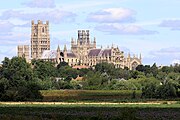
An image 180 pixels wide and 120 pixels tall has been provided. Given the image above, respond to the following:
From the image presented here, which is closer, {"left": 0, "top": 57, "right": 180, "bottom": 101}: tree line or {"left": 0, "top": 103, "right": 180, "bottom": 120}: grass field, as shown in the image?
{"left": 0, "top": 103, "right": 180, "bottom": 120}: grass field

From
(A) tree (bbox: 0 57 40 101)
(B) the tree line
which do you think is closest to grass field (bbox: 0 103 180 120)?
(A) tree (bbox: 0 57 40 101)

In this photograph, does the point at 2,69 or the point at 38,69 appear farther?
the point at 38,69

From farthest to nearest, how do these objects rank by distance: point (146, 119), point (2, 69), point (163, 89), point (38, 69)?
point (38, 69), point (2, 69), point (163, 89), point (146, 119)

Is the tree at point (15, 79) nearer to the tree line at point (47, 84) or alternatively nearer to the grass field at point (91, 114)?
the tree line at point (47, 84)

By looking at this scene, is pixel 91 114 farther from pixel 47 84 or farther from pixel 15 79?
pixel 47 84

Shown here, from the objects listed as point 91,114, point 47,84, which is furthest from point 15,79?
point 91,114

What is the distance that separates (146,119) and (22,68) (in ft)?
335

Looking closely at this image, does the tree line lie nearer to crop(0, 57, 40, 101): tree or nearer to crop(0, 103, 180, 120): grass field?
crop(0, 57, 40, 101): tree

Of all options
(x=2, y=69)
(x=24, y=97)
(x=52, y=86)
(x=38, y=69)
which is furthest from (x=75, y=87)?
(x=24, y=97)

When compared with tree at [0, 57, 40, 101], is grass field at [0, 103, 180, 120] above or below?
below

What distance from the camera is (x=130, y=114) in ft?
127

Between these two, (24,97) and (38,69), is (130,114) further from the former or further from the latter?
(38,69)

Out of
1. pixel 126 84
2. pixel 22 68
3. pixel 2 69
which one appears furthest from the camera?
pixel 2 69

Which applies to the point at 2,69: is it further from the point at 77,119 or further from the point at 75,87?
the point at 77,119
